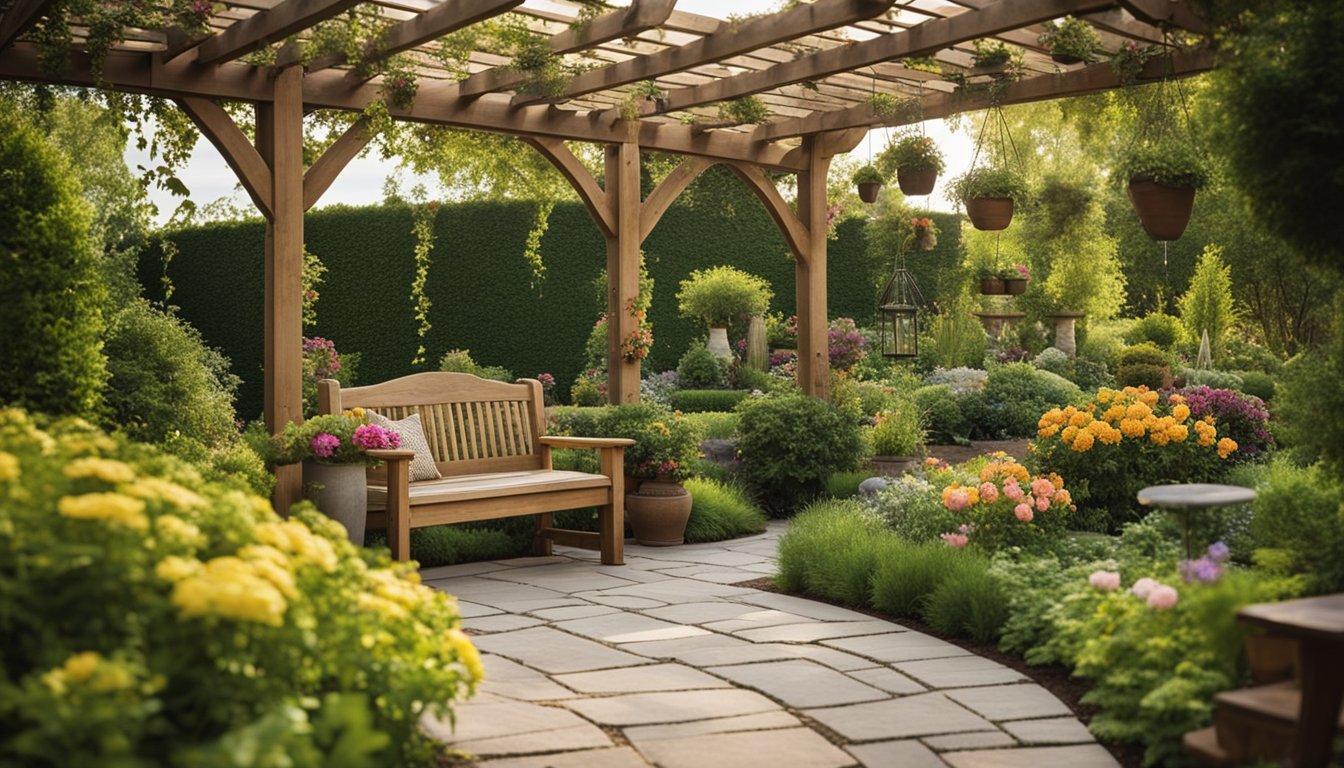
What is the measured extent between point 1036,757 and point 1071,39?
14.3ft

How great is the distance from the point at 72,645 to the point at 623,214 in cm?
653

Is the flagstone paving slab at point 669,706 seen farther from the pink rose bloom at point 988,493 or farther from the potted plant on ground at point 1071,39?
the potted plant on ground at point 1071,39

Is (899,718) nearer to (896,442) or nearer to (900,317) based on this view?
(896,442)

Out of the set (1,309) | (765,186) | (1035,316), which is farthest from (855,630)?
(1035,316)

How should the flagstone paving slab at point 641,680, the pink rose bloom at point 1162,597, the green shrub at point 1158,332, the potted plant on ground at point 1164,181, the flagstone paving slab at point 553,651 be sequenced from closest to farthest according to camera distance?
the pink rose bloom at point 1162,597 → the flagstone paving slab at point 641,680 → the flagstone paving slab at point 553,651 → the potted plant on ground at point 1164,181 → the green shrub at point 1158,332

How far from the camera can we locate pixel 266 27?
580cm

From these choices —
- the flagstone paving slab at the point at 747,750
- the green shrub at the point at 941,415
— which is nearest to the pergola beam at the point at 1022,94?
the green shrub at the point at 941,415

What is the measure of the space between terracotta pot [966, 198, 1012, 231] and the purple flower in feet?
13.7

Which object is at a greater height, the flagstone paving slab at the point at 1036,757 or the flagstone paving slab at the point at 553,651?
the flagstone paving slab at the point at 1036,757

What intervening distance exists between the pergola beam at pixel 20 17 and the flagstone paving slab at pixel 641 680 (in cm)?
358

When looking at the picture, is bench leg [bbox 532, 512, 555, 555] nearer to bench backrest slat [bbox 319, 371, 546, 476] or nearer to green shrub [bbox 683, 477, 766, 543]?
bench backrest slat [bbox 319, 371, 546, 476]

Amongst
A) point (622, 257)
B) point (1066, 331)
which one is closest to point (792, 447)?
point (622, 257)

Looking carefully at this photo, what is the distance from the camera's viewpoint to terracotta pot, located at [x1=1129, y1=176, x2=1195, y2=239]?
625 cm

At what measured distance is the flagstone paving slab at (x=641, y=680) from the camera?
4.05 metres
